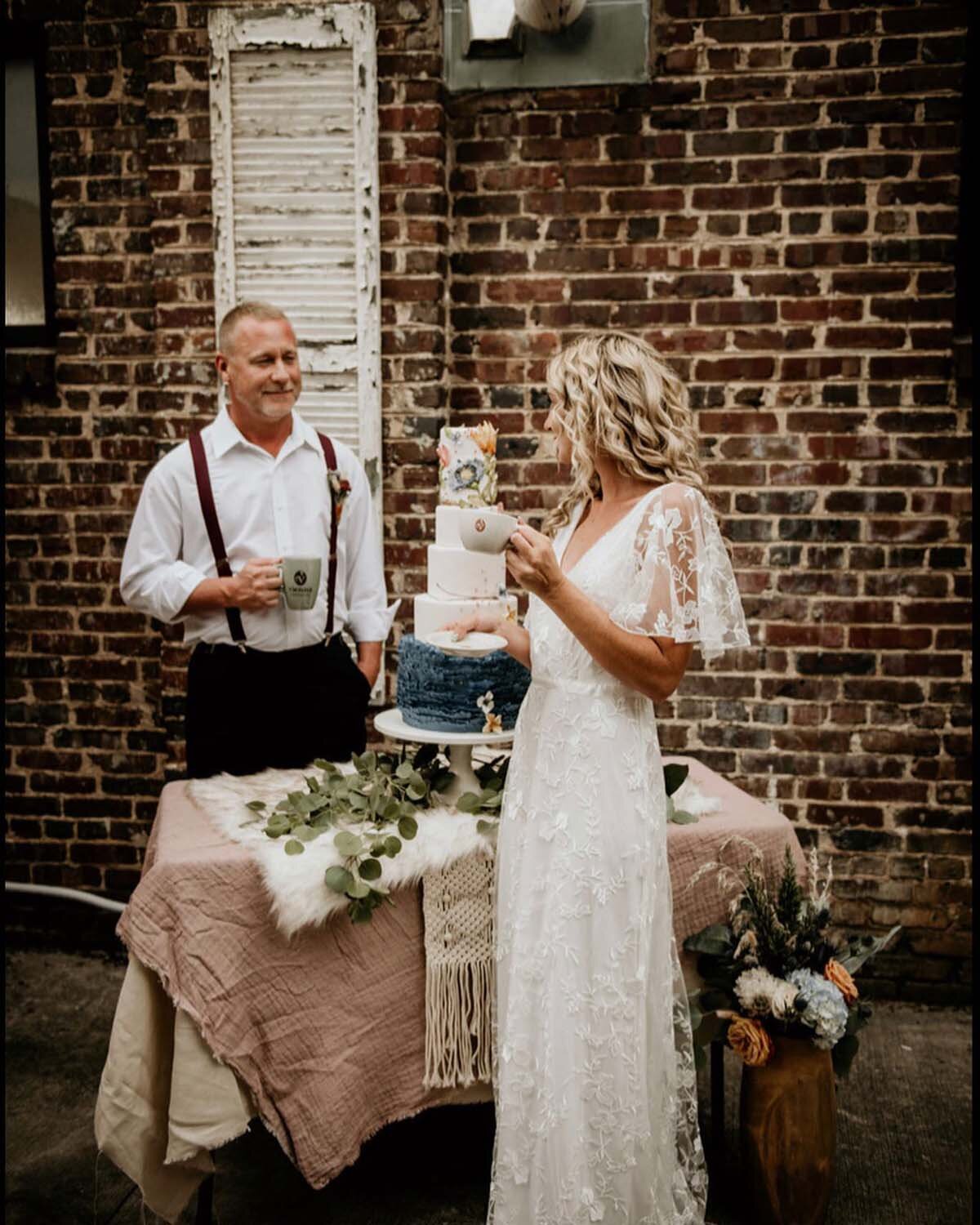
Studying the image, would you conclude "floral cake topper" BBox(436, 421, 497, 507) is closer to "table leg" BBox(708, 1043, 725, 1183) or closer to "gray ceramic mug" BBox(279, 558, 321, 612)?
"gray ceramic mug" BBox(279, 558, 321, 612)

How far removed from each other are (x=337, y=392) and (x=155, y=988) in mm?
2058

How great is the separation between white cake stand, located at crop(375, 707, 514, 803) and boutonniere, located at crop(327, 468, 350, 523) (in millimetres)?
871

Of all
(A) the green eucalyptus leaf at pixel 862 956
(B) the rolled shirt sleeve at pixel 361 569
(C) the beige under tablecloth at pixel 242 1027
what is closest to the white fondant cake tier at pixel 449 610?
(C) the beige under tablecloth at pixel 242 1027

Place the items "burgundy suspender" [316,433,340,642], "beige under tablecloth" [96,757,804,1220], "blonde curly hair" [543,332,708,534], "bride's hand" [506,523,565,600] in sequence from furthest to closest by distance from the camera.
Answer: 1. "burgundy suspender" [316,433,340,642]
2. "beige under tablecloth" [96,757,804,1220]
3. "blonde curly hair" [543,332,708,534]
4. "bride's hand" [506,523,565,600]

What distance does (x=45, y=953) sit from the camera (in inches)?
165

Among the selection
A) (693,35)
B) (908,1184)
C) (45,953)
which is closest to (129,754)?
(45,953)

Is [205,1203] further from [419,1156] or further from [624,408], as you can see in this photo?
[624,408]

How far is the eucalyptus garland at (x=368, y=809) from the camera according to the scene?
2.39 meters

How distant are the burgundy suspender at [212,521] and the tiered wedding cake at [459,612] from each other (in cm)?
70

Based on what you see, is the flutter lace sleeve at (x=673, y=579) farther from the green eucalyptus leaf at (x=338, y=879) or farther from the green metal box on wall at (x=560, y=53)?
the green metal box on wall at (x=560, y=53)

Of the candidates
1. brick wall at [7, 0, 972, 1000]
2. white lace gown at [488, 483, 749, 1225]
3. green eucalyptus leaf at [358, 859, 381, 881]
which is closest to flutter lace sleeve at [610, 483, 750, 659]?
white lace gown at [488, 483, 749, 1225]

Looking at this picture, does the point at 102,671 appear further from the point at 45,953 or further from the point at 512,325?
the point at 512,325

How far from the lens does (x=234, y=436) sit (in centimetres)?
324

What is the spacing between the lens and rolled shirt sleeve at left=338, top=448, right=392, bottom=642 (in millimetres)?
3436
